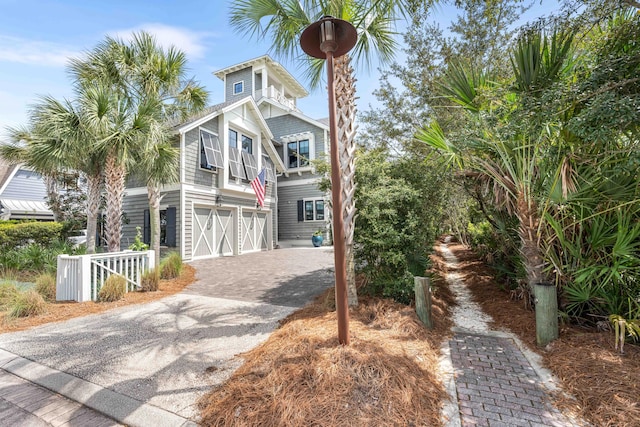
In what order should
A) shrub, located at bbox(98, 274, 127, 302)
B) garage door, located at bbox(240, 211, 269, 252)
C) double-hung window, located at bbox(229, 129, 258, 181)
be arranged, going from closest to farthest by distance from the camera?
shrub, located at bbox(98, 274, 127, 302)
double-hung window, located at bbox(229, 129, 258, 181)
garage door, located at bbox(240, 211, 269, 252)

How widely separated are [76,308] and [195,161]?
7.41 metres

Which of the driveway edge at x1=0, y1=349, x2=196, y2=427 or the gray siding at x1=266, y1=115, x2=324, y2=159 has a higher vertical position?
the gray siding at x1=266, y1=115, x2=324, y2=159

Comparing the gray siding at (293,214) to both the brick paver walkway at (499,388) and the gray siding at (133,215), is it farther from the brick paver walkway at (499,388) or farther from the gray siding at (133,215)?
the brick paver walkway at (499,388)

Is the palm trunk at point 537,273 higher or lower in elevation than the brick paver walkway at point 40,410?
higher

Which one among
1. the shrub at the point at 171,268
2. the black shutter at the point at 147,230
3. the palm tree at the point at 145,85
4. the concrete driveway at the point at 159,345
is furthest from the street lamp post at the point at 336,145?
the black shutter at the point at 147,230

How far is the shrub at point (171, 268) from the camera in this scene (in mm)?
7684

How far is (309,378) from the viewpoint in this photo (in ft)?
8.50

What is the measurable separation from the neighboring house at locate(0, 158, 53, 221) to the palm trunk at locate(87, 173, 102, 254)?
37.1 ft

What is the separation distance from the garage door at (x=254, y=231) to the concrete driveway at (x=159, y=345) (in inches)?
304

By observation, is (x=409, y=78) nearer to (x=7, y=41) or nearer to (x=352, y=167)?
A: (x=352, y=167)

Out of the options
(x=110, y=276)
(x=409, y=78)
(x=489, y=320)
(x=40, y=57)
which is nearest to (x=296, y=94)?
(x=409, y=78)

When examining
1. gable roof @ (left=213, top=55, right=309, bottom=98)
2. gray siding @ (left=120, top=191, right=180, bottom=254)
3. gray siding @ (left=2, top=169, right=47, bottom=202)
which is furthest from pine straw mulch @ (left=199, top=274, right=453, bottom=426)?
gray siding @ (left=2, top=169, right=47, bottom=202)

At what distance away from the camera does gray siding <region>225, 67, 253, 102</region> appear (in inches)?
762

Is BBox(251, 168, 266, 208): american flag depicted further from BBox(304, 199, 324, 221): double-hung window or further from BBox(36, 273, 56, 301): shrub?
BBox(36, 273, 56, 301): shrub
